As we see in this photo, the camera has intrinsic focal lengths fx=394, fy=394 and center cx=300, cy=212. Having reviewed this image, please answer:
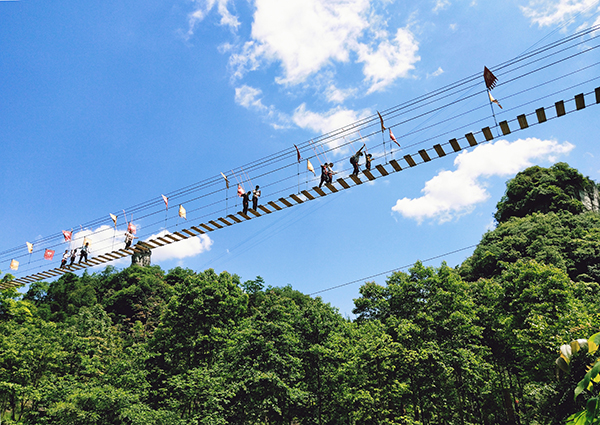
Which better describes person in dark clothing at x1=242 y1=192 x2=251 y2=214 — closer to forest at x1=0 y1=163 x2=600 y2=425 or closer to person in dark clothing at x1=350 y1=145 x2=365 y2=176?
person in dark clothing at x1=350 y1=145 x2=365 y2=176

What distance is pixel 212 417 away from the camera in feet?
79.3

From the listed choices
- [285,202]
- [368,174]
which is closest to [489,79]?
[368,174]

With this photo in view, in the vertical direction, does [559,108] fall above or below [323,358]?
above

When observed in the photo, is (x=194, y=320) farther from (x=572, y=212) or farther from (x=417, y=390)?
(x=572, y=212)

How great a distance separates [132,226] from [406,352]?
60.1ft

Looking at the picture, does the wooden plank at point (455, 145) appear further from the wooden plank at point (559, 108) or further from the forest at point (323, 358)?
the forest at point (323, 358)

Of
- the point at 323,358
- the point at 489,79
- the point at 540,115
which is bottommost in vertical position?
the point at 323,358

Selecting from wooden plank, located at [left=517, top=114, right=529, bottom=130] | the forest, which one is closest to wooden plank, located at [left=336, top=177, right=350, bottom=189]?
wooden plank, located at [left=517, top=114, right=529, bottom=130]

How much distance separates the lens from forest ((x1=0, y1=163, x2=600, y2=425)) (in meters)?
24.5

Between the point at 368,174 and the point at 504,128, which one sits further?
the point at 368,174

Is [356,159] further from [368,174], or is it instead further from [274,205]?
[274,205]

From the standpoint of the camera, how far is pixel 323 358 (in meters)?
29.3

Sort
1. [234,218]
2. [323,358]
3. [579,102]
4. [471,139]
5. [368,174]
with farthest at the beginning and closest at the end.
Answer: [323,358] → [234,218] → [368,174] → [471,139] → [579,102]

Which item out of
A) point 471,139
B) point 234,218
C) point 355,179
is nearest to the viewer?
point 471,139
